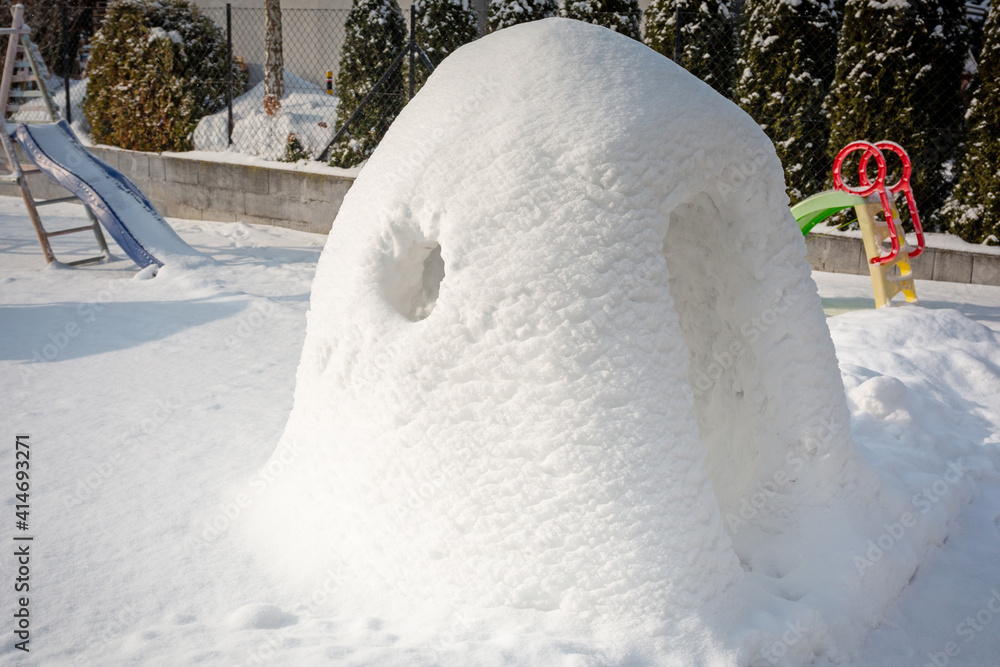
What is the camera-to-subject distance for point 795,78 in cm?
862

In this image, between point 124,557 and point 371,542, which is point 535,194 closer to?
point 371,542

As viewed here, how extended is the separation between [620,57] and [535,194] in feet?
1.85

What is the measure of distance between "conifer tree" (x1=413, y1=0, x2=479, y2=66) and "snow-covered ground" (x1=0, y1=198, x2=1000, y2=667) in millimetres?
5171

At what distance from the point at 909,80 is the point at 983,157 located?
3.66 ft

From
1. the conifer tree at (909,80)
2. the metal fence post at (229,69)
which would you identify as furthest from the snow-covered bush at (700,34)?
the metal fence post at (229,69)

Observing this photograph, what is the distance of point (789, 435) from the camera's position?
→ 2449mm

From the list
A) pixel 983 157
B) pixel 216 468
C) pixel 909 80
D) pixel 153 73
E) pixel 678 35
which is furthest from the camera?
pixel 153 73

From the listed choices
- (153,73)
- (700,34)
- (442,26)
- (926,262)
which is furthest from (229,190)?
(926,262)

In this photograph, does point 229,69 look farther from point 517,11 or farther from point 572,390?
point 572,390

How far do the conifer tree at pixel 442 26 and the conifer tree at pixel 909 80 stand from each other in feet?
16.1

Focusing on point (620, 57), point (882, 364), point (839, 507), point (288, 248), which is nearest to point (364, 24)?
point (288, 248)

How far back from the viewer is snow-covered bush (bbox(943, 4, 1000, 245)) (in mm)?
7660

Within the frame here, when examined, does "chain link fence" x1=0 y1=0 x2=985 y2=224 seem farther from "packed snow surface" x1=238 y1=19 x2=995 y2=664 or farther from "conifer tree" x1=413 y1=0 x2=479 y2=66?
"packed snow surface" x1=238 y1=19 x2=995 y2=664

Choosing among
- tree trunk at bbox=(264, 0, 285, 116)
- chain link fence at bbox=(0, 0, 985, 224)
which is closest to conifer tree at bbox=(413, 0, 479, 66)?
chain link fence at bbox=(0, 0, 985, 224)
